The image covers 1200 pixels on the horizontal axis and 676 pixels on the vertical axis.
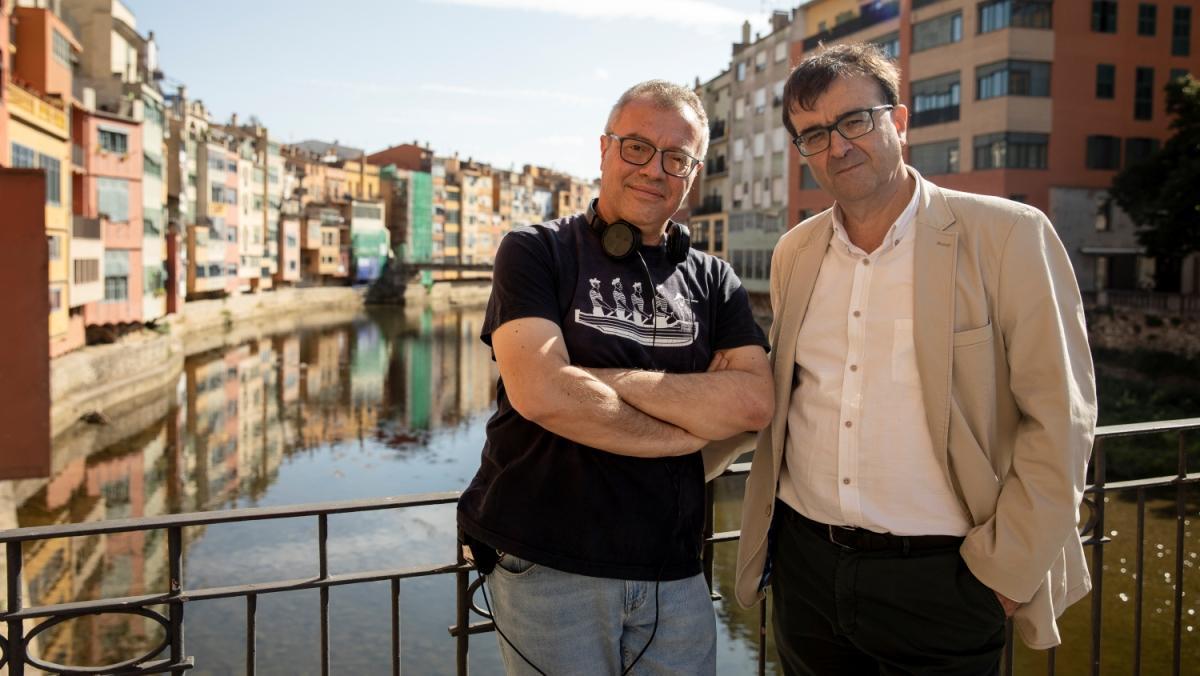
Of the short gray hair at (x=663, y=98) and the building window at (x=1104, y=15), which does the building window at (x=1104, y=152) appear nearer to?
the building window at (x=1104, y=15)

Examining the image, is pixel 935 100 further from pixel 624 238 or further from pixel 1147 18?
pixel 624 238

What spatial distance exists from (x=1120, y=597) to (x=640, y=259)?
16.3m

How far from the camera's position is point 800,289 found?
273 centimetres

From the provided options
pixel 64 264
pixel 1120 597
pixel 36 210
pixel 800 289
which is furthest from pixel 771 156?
pixel 800 289

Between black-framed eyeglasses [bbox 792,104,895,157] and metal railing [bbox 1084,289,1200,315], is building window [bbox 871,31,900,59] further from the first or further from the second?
black-framed eyeglasses [bbox 792,104,895,157]

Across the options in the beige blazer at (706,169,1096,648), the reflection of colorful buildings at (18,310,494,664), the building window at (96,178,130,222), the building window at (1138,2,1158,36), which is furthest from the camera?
the building window at (96,178,130,222)

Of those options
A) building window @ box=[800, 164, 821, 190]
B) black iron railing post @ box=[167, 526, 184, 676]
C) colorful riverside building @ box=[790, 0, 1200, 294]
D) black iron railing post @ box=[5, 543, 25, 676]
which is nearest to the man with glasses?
black iron railing post @ box=[167, 526, 184, 676]

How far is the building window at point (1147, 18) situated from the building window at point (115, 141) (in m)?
34.5

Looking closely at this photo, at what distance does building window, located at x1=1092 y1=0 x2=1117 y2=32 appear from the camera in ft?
103

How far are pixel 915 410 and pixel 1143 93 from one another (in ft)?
114

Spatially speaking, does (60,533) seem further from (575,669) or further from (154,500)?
(154,500)

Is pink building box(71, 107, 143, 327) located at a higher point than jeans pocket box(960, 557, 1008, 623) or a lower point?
higher

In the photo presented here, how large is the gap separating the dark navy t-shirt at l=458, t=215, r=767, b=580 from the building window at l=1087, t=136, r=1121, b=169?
109 ft

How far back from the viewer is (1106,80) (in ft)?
104
